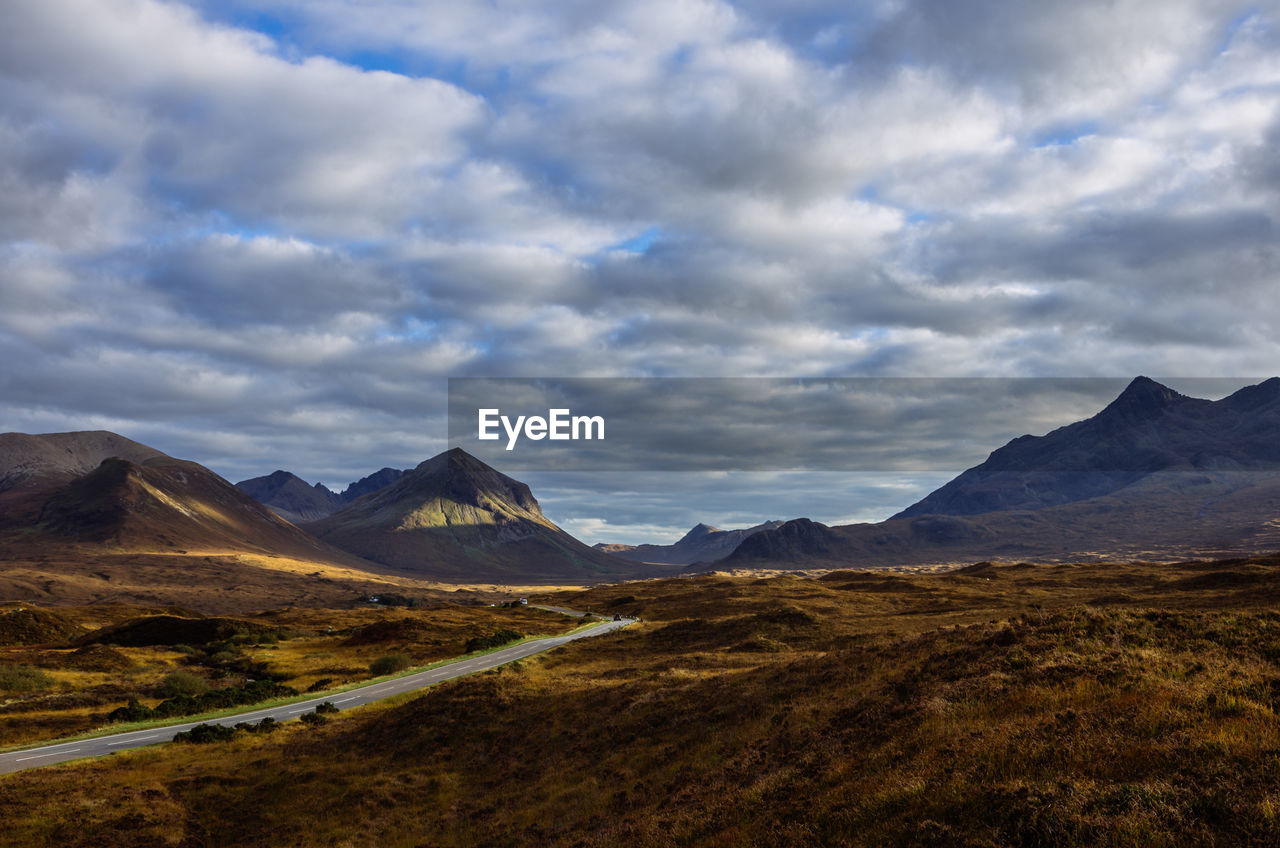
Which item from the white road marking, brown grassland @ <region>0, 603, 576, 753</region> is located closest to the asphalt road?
the white road marking

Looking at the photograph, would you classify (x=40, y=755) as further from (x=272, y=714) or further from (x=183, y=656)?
(x=183, y=656)

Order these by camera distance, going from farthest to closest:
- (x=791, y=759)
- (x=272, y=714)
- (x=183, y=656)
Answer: (x=183, y=656)
(x=272, y=714)
(x=791, y=759)

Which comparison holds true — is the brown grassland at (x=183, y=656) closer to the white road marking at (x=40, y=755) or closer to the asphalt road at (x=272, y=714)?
the asphalt road at (x=272, y=714)

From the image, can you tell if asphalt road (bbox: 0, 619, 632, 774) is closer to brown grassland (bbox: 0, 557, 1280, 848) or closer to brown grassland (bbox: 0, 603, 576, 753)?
brown grassland (bbox: 0, 557, 1280, 848)

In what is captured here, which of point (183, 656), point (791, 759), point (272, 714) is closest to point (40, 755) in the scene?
point (272, 714)

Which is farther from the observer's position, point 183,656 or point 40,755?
point 183,656

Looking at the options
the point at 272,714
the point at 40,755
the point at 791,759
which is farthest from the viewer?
the point at 272,714

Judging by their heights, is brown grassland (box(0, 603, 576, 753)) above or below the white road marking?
below
